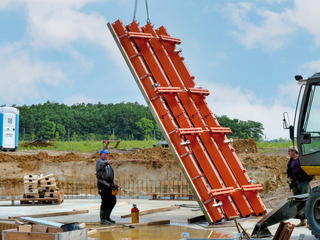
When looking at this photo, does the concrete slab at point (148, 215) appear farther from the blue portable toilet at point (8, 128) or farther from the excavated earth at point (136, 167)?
the blue portable toilet at point (8, 128)

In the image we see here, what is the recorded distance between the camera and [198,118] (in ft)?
43.7

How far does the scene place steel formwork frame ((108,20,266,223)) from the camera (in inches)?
491

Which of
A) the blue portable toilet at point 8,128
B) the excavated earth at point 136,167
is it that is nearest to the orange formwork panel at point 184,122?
the excavated earth at point 136,167

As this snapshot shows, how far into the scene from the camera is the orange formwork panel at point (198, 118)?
13.0 m

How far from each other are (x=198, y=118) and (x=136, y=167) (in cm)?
1330

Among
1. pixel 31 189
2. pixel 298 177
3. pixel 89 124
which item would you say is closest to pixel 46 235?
pixel 298 177

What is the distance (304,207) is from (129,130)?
56.7 metres

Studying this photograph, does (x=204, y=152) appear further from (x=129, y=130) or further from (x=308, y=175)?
(x=129, y=130)

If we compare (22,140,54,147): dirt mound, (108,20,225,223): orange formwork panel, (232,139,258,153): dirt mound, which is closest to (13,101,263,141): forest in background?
(22,140,54,147): dirt mound

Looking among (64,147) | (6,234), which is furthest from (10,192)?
(64,147)

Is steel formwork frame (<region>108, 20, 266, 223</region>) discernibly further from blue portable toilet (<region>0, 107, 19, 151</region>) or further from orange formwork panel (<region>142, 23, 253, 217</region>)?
blue portable toilet (<region>0, 107, 19, 151</region>)

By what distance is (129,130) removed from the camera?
66.8m

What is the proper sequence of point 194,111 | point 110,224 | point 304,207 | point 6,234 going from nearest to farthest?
1. point 6,234
2. point 304,207
3. point 110,224
4. point 194,111

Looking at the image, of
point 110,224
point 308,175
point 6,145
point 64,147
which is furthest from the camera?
point 64,147
